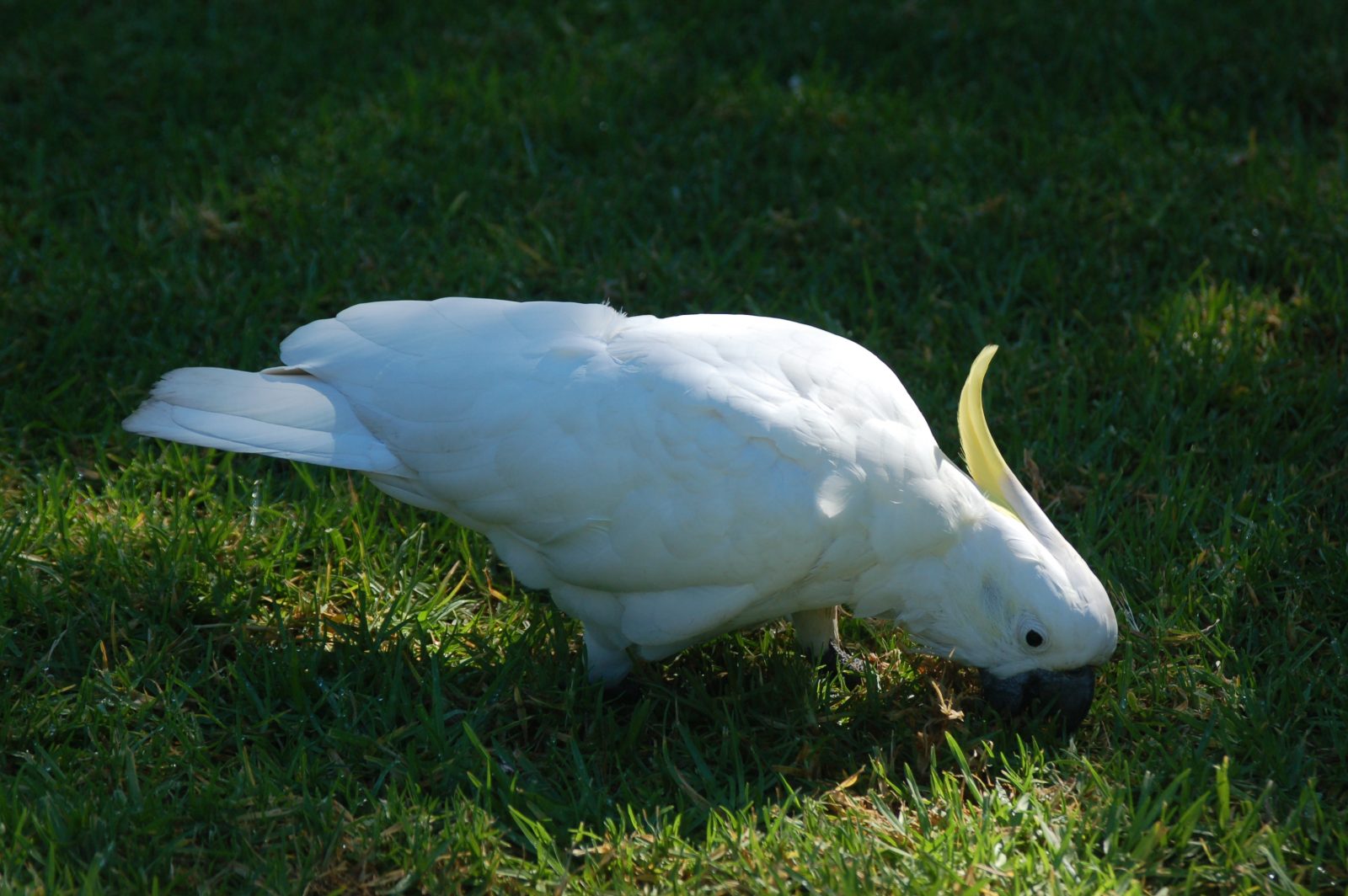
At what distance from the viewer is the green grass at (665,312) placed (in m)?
2.32

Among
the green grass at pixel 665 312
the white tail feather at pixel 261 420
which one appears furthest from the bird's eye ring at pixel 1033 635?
the white tail feather at pixel 261 420

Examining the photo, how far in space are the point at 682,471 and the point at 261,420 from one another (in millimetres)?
923

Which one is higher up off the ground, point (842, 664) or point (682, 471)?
point (682, 471)

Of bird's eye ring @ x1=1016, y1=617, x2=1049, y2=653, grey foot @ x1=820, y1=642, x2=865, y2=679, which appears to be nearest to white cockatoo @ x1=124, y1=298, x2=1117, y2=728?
bird's eye ring @ x1=1016, y1=617, x2=1049, y2=653

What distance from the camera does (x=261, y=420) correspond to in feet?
8.42

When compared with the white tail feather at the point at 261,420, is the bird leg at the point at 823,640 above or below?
Answer: below

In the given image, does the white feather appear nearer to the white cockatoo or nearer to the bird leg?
the white cockatoo

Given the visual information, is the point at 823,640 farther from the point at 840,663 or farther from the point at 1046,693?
the point at 1046,693

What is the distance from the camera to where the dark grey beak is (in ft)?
8.28

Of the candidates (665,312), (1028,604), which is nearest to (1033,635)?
(1028,604)

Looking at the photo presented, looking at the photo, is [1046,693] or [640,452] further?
[1046,693]

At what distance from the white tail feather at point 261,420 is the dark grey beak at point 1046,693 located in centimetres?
135

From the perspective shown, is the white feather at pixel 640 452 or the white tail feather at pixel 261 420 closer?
the white feather at pixel 640 452

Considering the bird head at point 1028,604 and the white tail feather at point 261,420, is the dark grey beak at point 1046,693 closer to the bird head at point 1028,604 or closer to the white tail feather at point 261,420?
the bird head at point 1028,604
